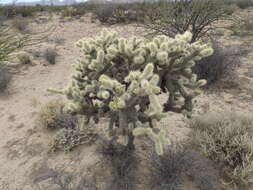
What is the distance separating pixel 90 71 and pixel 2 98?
2.93 metres

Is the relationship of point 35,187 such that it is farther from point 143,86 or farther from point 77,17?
point 77,17

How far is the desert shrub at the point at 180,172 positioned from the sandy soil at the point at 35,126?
2.01 ft

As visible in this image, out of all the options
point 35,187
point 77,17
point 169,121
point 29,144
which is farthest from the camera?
point 77,17

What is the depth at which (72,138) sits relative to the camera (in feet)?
8.58

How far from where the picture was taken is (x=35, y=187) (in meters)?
2.14

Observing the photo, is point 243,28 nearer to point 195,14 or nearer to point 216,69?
point 195,14

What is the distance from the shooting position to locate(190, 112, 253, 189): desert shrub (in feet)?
6.45

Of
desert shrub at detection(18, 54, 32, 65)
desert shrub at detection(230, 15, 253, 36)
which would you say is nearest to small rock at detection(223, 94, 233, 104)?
desert shrub at detection(230, 15, 253, 36)

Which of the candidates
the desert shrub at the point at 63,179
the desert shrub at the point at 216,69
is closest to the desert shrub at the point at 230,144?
the desert shrub at the point at 63,179

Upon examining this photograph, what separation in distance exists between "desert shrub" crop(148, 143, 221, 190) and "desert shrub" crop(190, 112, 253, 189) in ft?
0.51

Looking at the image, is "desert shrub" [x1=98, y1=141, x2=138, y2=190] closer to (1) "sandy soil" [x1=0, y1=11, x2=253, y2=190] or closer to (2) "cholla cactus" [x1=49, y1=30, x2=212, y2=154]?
(1) "sandy soil" [x1=0, y1=11, x2=253, y2=190]

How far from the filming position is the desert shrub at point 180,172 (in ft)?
6.40

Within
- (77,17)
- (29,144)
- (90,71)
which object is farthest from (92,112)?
(77,17)

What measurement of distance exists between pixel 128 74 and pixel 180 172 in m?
1.15
